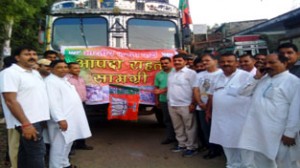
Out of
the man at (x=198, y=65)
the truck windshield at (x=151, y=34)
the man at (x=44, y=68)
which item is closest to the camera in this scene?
the man at (x=44, y=68)

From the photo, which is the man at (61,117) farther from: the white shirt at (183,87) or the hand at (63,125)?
the white shirt at (183,87)

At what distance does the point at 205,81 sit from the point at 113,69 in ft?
6.37

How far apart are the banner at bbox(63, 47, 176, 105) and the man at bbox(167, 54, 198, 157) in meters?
0.71

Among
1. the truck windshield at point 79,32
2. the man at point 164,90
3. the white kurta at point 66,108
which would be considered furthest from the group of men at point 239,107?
the truck windshield at point 79,32

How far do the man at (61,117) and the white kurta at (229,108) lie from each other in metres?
1.79

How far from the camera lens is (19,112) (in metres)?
3.55

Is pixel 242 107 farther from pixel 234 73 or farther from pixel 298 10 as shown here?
pixel 298 10

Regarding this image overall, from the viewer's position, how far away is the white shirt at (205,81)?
5486 millimetres

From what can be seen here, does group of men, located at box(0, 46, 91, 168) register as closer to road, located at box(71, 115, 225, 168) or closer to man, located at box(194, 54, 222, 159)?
road, located at box(71, 115, 225, 168)

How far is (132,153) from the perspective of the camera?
20.1 ft

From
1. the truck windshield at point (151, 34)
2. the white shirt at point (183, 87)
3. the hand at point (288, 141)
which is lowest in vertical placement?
the hand at point (288, 141)

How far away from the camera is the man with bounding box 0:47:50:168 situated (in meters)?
3.55

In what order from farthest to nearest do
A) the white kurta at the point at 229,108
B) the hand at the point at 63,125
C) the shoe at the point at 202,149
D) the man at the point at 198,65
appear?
the shoe at the point at 202,149, the man at the point at 198,65, the white kurta at the point at 229,108, the hand at the point at 63,125

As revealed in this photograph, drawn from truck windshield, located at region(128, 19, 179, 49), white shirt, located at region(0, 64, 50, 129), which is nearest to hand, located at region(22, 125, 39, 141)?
white shirt, located at region(0, 64, 50, 129)
